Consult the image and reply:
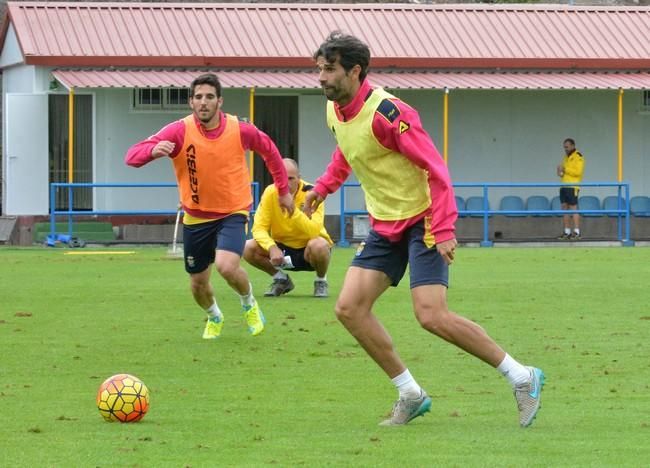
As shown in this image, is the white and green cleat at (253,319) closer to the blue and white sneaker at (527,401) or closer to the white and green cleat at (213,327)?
the white and green cleat at (213,327)

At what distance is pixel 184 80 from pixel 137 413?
21.7 m

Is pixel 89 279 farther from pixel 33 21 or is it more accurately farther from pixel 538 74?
pixel 538 74

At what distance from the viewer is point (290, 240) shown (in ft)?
55.4

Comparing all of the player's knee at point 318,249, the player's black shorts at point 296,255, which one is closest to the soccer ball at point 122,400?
the player's knee at point 318,249

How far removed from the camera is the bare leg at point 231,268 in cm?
1277

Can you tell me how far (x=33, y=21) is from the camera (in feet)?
103

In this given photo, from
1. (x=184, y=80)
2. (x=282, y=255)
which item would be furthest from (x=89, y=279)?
(x=184, y=80)

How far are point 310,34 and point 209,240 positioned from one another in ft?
65.2

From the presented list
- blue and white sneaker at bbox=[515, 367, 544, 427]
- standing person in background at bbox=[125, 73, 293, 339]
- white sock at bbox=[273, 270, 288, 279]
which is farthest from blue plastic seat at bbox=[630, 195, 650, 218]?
blue and white sneaker at bbox=[515, 367, 544, 427]

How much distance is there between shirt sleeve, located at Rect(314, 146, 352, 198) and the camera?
9141mm

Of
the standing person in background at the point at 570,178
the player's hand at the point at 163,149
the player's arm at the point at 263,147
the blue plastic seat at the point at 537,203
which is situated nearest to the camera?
the player's hand at the point at 163,149

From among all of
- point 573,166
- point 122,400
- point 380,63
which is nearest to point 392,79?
point 380,63

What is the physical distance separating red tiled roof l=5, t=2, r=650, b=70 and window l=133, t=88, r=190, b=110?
114 centimetres

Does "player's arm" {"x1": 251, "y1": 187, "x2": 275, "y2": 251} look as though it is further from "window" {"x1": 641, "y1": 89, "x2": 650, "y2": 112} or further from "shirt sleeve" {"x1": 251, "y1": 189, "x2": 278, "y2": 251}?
"window" {"x1": 641, "y1": 89, "x2": 650, "y2": 112}
